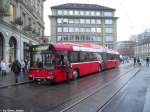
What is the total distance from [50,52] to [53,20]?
257 ft

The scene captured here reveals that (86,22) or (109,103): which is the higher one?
(86,22)

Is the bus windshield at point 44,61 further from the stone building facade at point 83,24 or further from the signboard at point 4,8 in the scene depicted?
the stone building facade at point 83,24

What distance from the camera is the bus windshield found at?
1588 centimetres

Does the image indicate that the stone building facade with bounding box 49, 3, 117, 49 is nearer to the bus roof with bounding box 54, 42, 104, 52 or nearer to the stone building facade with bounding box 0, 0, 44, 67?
the stone building facade with bounding box 0, 0, 44, 67

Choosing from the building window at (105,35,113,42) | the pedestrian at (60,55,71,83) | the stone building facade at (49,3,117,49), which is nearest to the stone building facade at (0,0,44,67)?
the pedestrian at (60,55,71,83)

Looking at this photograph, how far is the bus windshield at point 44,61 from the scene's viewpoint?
15.9 metres

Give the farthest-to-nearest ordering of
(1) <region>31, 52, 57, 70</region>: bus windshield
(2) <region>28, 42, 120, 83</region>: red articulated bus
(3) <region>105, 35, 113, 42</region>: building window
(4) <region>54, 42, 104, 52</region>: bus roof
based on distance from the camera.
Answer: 1. (3) <region>105, 35, 113, 42</region>: building window
2. (4) <region>54, 42, 104, 52</region>: bus roof
3. (1) <region>31, 52, 57, 70</region>: bus windshield
4. (2) <region>28, 42, 120, 83</region>: red articulated bus

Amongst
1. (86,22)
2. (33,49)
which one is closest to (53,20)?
(86,22)

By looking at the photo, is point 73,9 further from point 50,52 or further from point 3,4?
point 50,52

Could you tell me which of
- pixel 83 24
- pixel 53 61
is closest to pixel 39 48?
pixel 53 61

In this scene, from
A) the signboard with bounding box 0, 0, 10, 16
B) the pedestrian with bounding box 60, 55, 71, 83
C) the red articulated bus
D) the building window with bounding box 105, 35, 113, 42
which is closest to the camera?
the red articulated bus

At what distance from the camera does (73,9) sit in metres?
93.9

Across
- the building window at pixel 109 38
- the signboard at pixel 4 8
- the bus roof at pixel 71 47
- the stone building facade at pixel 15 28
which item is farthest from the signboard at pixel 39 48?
the building window at pixel 109 38

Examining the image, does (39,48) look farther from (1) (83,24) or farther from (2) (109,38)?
(2) (109,38)
